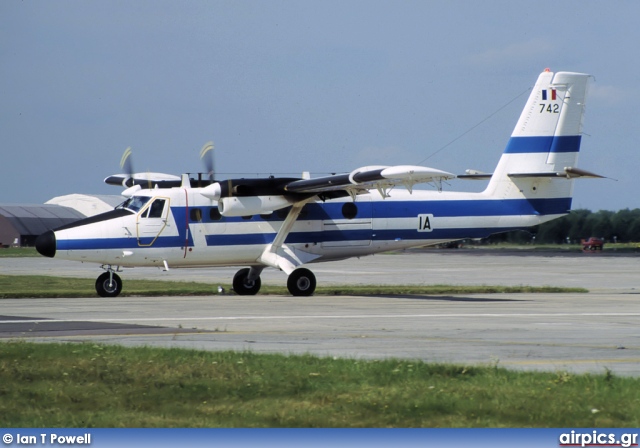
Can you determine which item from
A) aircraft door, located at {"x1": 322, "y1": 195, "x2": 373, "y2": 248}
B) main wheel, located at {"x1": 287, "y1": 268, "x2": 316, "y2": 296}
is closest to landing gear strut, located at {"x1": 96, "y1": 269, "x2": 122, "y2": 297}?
main wheel, located at {"x1": 287, "y1": 268, "x2": 316, "y2": 296}

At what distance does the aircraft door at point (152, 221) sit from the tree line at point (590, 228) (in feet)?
191

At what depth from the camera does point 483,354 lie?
1336 cm

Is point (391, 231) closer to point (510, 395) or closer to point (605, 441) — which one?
point (510, 395)

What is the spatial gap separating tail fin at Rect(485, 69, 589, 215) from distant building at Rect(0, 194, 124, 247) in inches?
3017

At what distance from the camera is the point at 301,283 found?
27.3 m

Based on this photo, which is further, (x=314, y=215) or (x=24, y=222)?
(x=24, y=222)

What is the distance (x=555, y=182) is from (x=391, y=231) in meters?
5.30

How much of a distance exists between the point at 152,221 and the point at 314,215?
487cm

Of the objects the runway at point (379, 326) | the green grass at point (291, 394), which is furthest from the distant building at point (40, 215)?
the green grass at point (291, 394)

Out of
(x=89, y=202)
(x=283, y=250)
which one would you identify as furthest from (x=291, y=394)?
(x=89, y=202)

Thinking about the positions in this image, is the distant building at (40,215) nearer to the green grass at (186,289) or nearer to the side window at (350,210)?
the green grass at (186,289)

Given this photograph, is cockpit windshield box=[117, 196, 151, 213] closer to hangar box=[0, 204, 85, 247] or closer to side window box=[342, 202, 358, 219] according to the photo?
side window box=[342, 202, 358, 219]

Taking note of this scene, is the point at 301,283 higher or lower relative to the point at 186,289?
higher

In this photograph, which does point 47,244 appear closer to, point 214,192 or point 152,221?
point 152,221
